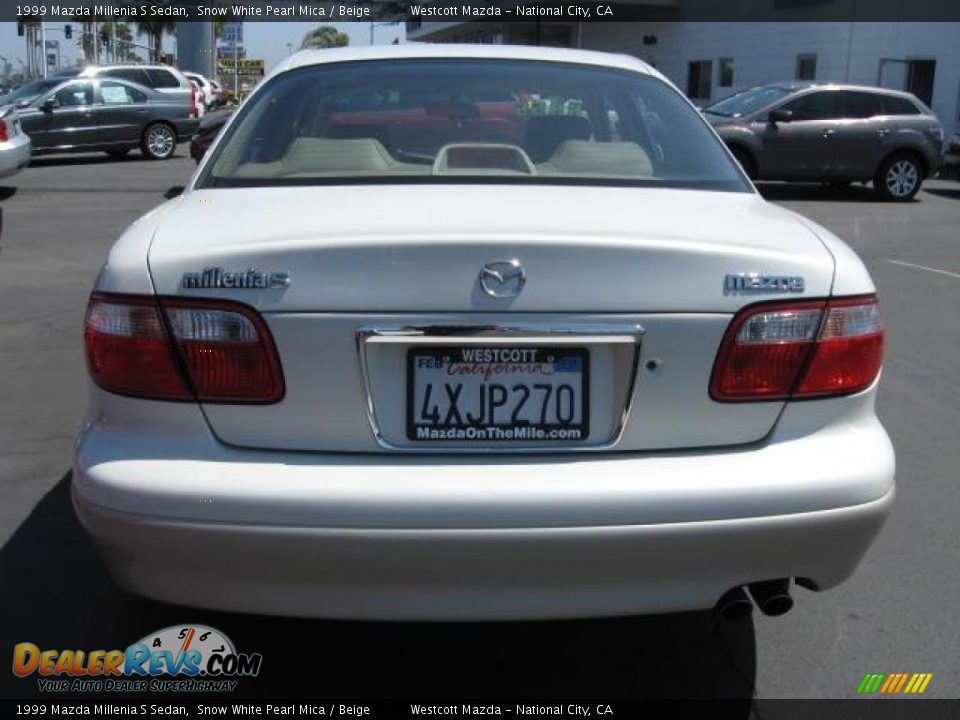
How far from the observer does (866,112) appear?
16.2m

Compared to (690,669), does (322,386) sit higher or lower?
higher

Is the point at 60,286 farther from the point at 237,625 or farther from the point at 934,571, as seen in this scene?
the point at 934,571

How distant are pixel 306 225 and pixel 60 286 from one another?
633 cm

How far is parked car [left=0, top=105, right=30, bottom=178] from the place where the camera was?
509 inches

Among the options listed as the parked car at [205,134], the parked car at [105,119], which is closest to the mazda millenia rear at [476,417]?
the parked car at [205,134]

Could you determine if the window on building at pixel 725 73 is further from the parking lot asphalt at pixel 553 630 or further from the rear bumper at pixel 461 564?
the rear bumper at pixel 461 564

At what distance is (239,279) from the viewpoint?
2445mm

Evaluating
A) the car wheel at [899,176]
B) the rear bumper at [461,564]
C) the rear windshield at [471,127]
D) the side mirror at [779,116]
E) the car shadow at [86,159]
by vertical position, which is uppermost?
the rear windshield at [471,127]

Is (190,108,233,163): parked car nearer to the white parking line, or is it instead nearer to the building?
the white parking line

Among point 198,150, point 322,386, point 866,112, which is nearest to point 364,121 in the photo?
point 198,150

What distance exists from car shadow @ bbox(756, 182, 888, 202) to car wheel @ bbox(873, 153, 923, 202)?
244 millimetres

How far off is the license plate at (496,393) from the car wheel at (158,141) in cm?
1947

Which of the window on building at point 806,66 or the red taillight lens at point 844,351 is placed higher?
the red taillight lens at point 844,351

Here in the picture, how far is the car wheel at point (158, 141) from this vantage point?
67.6 feet
